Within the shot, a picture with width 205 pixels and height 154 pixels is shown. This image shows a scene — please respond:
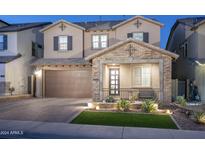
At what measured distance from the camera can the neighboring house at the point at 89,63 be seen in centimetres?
1291

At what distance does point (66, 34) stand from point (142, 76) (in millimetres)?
7462

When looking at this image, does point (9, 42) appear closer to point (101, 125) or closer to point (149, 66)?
point (149, 66)

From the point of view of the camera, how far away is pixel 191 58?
12586 millimetres

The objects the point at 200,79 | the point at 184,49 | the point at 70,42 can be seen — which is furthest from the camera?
the point at 70,42

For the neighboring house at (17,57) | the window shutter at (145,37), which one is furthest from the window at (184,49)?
the neighboring house at (17,57)

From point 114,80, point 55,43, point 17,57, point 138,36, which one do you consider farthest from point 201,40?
point 17,57

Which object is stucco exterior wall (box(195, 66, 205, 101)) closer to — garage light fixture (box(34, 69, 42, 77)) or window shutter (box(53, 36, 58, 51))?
window shutter (box(53, 36, 58, 51))

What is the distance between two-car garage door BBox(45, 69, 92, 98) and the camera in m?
15.4

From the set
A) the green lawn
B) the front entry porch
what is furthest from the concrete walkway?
the front entry porch

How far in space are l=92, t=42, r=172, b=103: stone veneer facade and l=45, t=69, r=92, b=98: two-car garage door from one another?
3823mm

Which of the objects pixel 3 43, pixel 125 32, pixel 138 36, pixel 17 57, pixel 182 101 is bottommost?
pixel 182 101

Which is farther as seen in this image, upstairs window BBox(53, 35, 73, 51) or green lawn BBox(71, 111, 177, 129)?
upstairs window BBox(53, 35, 73, 51)

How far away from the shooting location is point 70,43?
15891 mm

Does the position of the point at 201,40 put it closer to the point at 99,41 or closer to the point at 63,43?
the point at 99,41
